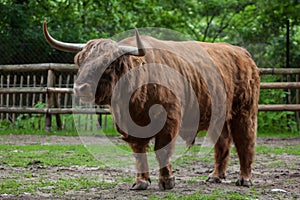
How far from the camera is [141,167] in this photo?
5.80 m

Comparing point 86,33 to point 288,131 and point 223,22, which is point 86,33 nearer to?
point 223,22

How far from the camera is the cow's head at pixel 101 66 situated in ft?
16.3

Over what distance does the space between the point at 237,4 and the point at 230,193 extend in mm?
12558

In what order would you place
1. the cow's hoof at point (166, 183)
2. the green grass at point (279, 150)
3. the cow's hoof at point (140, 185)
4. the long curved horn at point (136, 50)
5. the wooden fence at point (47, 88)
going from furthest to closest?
the wooden fence at point (47, 88) → the green grass at point (279, 150) → the cow's hoof at point (140, 185) → the cow's hoof at point (166, 183) → the long curved horn at point (136, 50)

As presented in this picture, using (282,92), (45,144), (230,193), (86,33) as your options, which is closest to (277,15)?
(282,92)

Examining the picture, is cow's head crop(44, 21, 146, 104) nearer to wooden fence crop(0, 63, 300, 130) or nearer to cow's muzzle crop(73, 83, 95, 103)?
cow's muzzle crop(73, 83, 95, 103)

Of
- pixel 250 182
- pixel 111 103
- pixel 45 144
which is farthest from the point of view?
pixel 45 144

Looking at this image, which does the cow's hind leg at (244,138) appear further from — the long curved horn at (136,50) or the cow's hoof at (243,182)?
the long curved horn at (136,50)

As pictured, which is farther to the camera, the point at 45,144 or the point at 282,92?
the point at 282,92

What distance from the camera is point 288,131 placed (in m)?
12.8

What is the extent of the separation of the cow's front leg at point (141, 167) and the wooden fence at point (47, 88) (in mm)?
6278

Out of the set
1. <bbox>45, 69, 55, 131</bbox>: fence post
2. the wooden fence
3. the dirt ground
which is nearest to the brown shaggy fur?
the dirt ground

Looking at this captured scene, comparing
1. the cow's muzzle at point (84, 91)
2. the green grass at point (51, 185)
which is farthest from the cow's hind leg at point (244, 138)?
the cow's muzzle at point (84, 91)

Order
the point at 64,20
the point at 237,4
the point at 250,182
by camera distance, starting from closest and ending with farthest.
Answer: the point at 250,182 < the point at 64,20 < the point at 237,4
